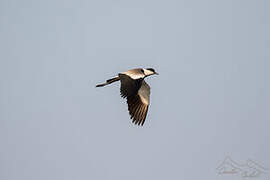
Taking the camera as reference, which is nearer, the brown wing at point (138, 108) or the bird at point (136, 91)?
the bird at point (136, 91)

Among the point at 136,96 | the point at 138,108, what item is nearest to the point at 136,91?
the point at 136,96

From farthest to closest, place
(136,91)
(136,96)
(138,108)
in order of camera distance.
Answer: (138,108) < (136,96) < (136,91)

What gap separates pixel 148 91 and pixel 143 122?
71.2 inches

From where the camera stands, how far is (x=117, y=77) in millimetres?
31688

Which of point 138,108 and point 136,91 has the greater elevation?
point 136,91

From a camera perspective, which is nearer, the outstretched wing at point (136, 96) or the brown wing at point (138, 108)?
the outstretched wing at point (136, 96)

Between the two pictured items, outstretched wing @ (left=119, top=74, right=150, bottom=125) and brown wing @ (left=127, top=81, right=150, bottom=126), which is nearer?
outstretched wing @ (left=119, top=74, right=150, bottom=125)

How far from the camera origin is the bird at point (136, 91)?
30281 mm

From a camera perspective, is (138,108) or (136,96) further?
(138,108)

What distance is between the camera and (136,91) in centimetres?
3081

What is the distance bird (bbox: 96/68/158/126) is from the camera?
30.3 m

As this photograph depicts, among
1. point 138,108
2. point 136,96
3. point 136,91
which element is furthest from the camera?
point 138,108

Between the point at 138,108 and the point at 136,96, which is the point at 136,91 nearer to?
the point at 136,96

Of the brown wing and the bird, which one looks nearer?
the bird
